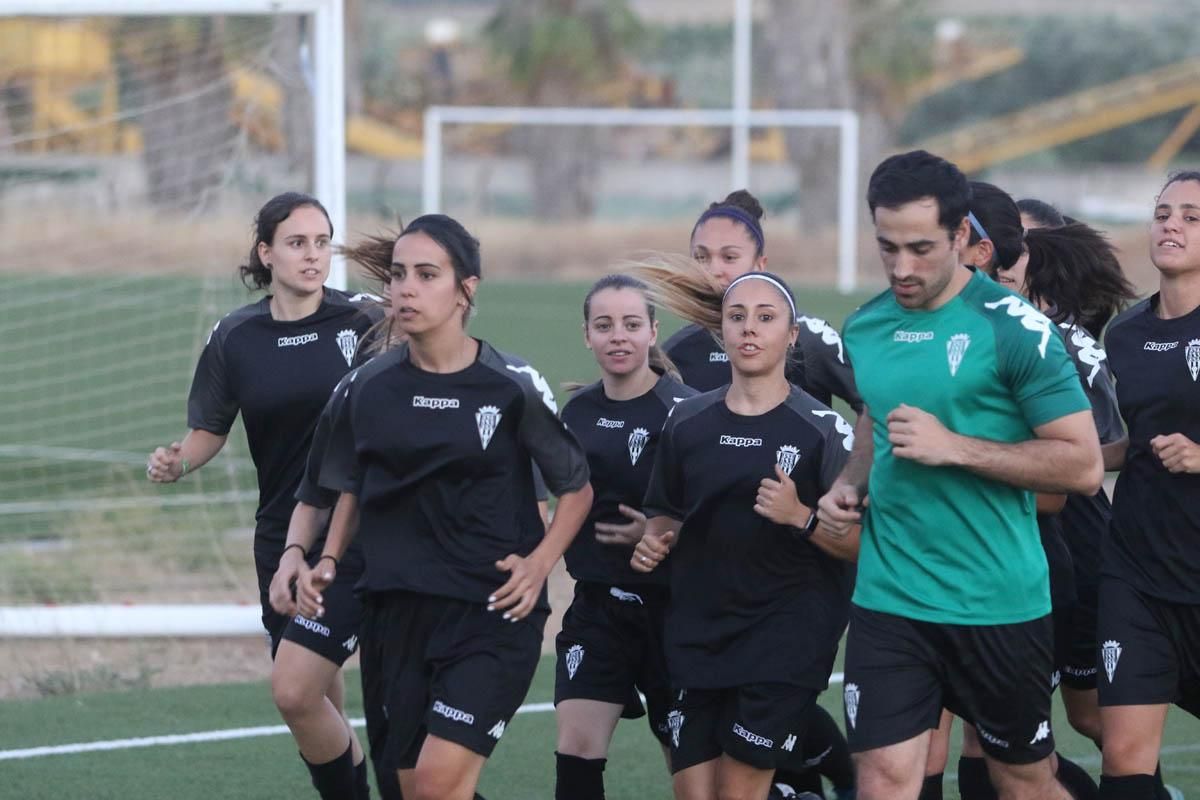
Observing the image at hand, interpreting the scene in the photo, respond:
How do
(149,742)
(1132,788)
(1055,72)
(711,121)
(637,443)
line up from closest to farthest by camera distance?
(1132,788) → (637,443) → (149,742) → (711,121) → (1055,72)

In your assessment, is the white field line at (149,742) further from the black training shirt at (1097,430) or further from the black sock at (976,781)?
the black training shirt at (1097,430)

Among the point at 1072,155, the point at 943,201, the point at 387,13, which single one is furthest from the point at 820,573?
the point at 387,13

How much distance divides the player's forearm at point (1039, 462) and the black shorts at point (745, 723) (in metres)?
1.13

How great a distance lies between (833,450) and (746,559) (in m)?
0.41

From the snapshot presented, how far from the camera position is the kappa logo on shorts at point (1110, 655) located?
5773 millimetres

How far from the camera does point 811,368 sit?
656cm

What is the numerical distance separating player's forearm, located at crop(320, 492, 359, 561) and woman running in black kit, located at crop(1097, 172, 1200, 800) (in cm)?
225

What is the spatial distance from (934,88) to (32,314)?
37458 mm

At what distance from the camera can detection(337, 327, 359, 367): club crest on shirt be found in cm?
668

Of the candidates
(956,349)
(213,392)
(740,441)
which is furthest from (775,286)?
(213,392)

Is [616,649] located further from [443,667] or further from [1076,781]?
[1076,781]

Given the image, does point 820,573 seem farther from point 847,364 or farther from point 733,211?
point 733,211

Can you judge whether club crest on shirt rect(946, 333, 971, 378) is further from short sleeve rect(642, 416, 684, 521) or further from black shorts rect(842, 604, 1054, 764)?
short sleeve rect(642, 416, 684, 521)

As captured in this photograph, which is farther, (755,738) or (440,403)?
(755,738)
